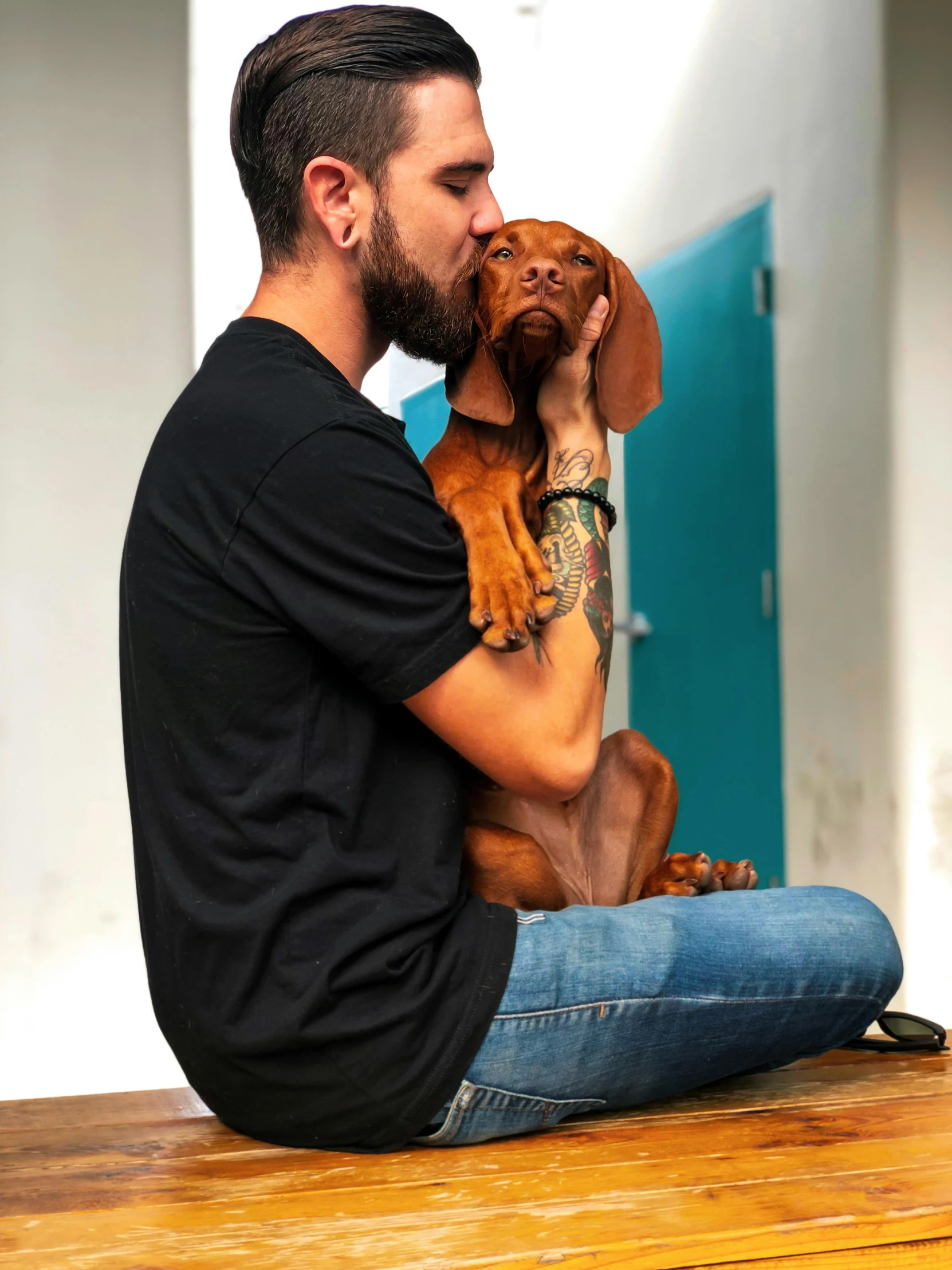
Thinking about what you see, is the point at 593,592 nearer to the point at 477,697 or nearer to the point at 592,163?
the point at 477,697

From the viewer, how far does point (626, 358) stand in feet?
6.17

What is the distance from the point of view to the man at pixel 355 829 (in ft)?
4.51

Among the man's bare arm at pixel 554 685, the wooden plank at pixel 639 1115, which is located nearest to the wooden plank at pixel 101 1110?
the wooden plank at pixel 639 1115

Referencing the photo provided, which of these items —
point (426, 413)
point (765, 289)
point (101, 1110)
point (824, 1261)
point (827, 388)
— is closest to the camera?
point (824, 1261)

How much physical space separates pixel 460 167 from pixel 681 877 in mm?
992

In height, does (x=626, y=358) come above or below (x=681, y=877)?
above

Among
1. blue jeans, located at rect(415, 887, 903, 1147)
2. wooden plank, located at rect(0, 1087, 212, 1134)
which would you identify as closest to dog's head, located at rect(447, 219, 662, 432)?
blue jeans, located at rect(415, 887, 903, 1147)

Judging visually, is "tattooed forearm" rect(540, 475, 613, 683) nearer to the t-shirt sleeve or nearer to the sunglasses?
the t-shirt sleeve

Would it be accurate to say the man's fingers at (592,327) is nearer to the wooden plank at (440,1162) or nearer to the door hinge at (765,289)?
the wooden plank at (440,1162)

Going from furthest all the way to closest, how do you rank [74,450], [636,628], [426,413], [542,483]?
[426,413]
[636,628]
[74,450]
[542,483]

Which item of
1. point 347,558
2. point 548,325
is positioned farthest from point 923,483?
point 347,558

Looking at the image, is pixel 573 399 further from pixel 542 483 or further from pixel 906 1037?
pixel 906 1037

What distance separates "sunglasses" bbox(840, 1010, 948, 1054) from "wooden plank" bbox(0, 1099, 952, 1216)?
359 mm

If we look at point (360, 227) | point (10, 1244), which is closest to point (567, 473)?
point (360, 227)
